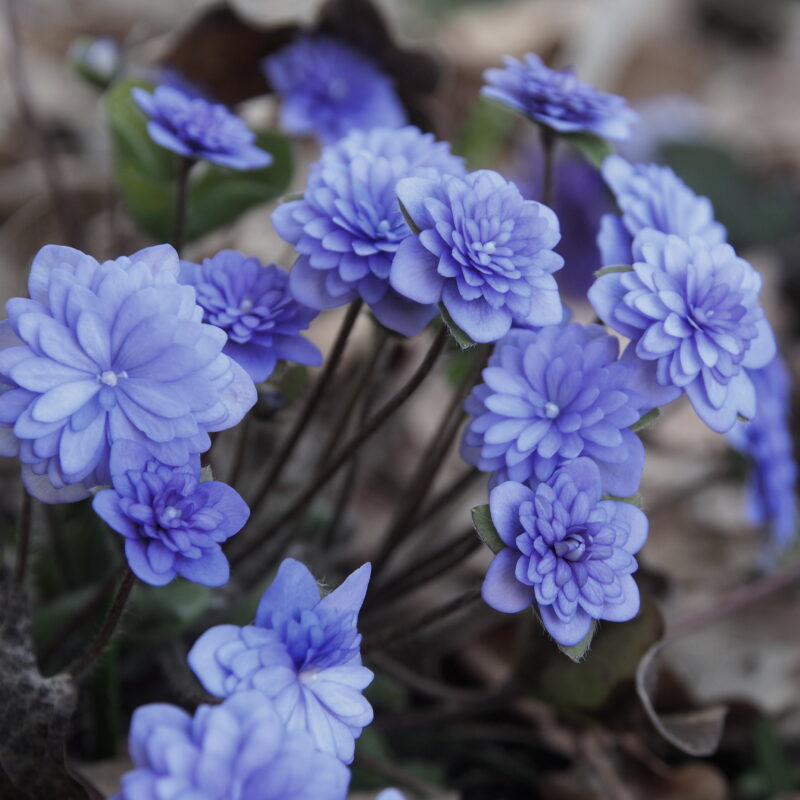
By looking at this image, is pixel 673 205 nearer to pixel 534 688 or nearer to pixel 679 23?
pixel 534 688

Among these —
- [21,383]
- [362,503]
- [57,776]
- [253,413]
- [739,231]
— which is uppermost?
[21,383]

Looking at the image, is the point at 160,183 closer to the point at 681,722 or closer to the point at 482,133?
the point at 482,133

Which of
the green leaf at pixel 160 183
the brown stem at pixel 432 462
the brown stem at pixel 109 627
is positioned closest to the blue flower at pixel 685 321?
the brown stem at pixel 432 462

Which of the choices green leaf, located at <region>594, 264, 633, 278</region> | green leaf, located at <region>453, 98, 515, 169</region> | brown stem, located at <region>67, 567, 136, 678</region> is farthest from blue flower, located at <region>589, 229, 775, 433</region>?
green leaf, located at <region>453, 98, 515, 169</region>

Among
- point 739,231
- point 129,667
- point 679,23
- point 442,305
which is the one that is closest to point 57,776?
point 129,667

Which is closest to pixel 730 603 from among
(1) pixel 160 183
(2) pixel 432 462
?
(2) pixel 432 462
